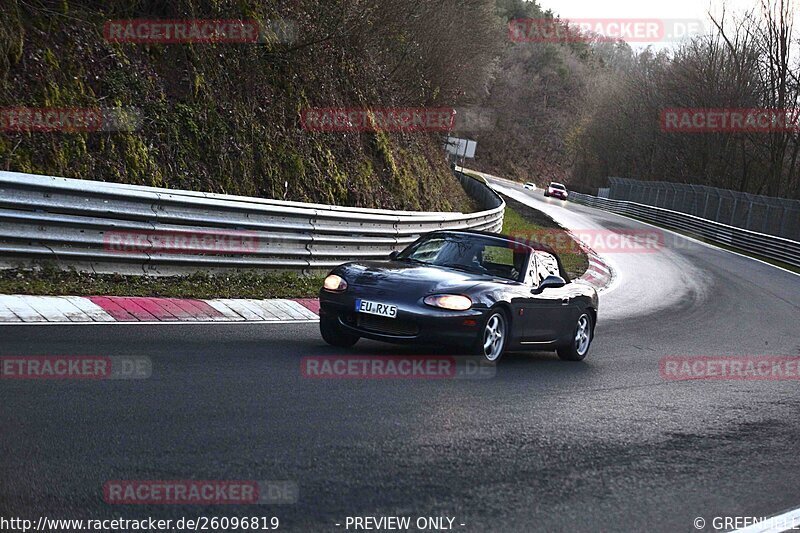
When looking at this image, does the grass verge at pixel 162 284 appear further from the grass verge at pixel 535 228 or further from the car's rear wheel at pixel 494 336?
the grass verge at pixel 535 228

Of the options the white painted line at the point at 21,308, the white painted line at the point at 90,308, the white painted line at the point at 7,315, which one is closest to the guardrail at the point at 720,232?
the white painted line at the point at 90,308

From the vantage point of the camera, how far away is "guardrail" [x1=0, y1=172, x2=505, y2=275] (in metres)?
10.5

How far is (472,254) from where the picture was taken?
10.1 m

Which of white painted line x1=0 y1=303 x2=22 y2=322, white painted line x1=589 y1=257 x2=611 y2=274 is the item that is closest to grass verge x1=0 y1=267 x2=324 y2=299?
white painted line x1=0 y1=303 x2=22 y2=322

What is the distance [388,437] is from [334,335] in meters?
3.32

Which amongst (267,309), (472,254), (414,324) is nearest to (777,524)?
(414,324)

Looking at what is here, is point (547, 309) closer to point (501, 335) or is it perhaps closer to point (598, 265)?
point (501, 335)

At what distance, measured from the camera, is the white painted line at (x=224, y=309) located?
35.1ft

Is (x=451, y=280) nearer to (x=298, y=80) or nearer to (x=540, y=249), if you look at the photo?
(x=540, y=249)

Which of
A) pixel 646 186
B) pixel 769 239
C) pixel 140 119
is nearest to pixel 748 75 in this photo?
pixel 646 186

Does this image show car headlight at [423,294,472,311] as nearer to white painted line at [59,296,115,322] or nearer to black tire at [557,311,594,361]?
black tire at [557,311,594,361]

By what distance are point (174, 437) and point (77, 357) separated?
232 cm

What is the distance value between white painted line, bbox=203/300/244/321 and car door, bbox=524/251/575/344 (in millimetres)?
3133

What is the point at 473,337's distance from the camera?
890cm
